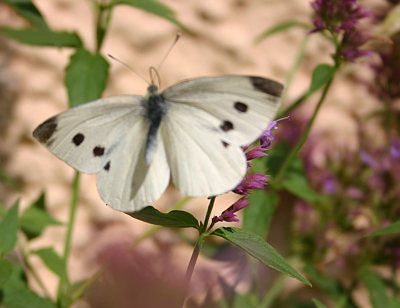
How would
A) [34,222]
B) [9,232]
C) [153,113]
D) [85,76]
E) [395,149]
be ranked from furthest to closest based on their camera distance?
[395,149] < [34,222] < [85,76] < [9,232] < [153,113]

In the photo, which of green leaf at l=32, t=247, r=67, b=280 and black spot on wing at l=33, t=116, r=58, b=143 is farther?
green leaf at l=32, t=247, r=67, b=280

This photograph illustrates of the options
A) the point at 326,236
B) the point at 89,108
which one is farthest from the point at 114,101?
the point at 326,236

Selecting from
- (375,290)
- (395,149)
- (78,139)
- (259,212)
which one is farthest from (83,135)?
(395,149)

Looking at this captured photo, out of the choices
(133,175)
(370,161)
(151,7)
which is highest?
(151,7)

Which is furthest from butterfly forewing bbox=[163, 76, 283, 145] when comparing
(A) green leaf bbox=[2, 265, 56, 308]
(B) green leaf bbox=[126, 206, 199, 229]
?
(A) green leaf bbox=[2, 265, 56, 308]

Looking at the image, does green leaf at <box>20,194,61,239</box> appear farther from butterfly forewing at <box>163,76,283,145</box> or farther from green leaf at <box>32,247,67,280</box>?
butterfly forewing at <box>163,76,283,145</box>

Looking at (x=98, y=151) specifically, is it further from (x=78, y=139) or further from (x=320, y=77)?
(x=320, y=77)
